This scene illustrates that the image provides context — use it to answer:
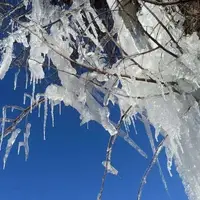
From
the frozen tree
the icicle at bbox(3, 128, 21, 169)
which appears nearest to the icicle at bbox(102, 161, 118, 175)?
the frozen tree

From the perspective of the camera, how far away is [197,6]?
175 cm

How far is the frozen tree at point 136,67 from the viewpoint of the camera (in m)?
1.71

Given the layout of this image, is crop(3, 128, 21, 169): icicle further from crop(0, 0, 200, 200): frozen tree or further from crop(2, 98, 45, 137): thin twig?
crop(0, 0, 200, 200): frozen tree

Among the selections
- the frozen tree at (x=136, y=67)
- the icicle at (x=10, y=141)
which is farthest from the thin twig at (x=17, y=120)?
the frozen tree at (x=136, y=67)

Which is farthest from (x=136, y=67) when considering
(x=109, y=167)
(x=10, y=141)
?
(x=10, y=141)

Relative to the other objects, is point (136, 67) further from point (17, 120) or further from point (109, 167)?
point (17, 120)

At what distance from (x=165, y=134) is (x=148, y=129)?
0.12 m

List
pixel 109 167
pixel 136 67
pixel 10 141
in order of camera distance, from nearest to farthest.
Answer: pixel 136 67 < pixel 109 167 < pixel 10 141

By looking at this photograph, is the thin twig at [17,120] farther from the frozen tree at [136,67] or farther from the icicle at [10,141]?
the frozen tree at [136,67]

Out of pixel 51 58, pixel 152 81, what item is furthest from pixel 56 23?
pixel 152 81

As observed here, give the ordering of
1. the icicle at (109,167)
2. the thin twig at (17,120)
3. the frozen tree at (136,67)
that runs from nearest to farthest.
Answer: the frozen tree at (136,67), the icicle at (109,167), the thin twig at (17,120)

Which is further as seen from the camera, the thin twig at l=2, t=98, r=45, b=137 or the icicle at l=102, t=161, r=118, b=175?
the thin twig at l=2, t=98, r=45, b=137

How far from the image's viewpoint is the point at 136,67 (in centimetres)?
174

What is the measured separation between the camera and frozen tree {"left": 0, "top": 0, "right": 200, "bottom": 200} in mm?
1712
